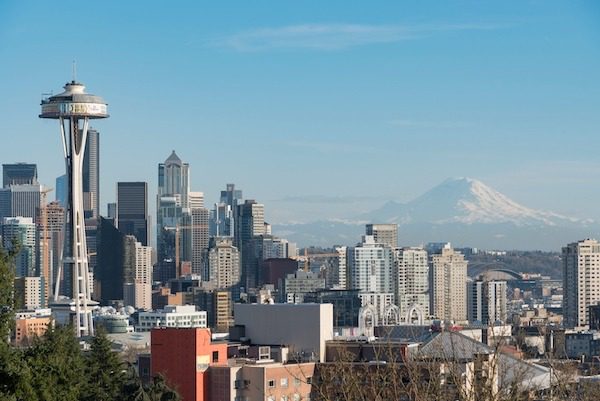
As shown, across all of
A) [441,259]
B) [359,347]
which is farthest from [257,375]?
[441,259]

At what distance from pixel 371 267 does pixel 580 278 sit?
18.0 m

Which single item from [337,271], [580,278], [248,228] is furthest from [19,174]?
[580,278]

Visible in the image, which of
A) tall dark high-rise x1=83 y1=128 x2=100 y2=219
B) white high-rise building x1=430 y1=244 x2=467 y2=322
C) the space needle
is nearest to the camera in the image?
the space needle

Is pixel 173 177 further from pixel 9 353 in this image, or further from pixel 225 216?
pixel 9 353

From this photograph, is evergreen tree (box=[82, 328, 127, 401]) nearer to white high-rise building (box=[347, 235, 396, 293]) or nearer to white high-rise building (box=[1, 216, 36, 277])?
white high-rise building (box=[347, 235, 396, 293])

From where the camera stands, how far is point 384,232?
14775 cm

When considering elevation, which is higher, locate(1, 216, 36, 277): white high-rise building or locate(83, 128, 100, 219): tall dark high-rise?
locate(83, 128, 100, 219): tall dark high-rise

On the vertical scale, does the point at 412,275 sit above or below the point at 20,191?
below

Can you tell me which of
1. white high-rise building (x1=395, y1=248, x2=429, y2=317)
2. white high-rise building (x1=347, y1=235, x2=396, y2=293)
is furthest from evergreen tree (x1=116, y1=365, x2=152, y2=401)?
white high-rise building (x1=347, y1=235, x2=396, y2=293)

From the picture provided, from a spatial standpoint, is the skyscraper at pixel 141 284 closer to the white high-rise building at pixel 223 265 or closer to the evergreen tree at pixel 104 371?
the white high-rise building at pixel 223 265

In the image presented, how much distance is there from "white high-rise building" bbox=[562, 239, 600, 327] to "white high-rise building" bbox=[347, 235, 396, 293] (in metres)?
13.2

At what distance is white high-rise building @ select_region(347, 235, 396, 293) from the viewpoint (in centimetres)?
12388

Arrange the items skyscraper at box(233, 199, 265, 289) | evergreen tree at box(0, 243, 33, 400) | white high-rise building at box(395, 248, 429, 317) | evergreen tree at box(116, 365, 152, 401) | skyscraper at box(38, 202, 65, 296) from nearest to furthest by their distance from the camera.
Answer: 1. evergreen tree at box(0, 243, 33, 400)
2. evergreen tree at box(116, 365, 152, 401)
3. white high-rise building at box(395, 248, 429, 317)
4. skyscraper at box(38, 202, 65, 296)
5. skyscraper at box(233, 199, 265, 289)

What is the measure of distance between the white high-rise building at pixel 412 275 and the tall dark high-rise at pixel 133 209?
77.8ft
